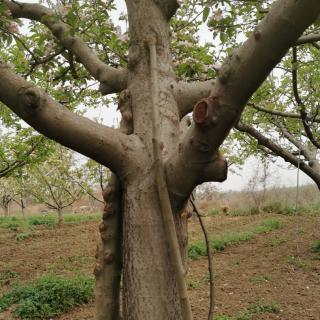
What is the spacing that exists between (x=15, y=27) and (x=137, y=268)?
6.55 feet

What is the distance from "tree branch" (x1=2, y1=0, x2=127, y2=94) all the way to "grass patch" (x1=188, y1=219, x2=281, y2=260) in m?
6.37

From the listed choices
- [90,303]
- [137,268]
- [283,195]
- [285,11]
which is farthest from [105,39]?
[283,195]

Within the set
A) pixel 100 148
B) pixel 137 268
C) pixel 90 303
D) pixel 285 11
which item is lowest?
pixel 90 303

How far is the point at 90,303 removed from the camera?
5.97m

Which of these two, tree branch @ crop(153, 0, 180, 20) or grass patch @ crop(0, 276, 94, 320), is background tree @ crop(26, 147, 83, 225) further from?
tree branch @ crop(153, 0, 180, 20)

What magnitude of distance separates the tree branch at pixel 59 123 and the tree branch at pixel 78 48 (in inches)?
25.2

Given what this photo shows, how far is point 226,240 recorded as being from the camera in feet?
32.3

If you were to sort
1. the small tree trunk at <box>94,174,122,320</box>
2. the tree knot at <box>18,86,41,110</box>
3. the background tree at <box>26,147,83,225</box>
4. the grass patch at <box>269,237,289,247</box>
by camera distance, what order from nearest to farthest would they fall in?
the tree knot at <box>18,86,41,110</box>, the small tree trunk at <box>94,174,122,320</box>, the grass patch at <box>269,237,289,247</box>, the background tree at <box>26,147,83,225</box>

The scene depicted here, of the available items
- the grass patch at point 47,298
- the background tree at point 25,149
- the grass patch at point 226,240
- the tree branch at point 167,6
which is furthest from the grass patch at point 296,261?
the tree branch at point 167,6

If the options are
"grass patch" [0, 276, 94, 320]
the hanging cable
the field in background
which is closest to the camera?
the hanging cable

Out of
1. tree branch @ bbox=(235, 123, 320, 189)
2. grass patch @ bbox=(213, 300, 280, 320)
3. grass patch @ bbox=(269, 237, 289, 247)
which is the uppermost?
tree branch @ bbox=(235, 123, 320, 189)

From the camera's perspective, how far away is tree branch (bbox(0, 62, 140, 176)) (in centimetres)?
169

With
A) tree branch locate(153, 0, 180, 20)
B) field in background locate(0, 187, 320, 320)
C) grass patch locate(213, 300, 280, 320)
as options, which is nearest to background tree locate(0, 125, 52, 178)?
field in background locate(0, 187, 320, 320)

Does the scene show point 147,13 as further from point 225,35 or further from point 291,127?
point 291,127
